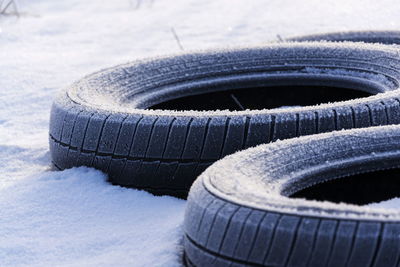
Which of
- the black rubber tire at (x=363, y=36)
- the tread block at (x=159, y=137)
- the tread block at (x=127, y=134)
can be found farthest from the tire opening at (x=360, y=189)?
the black rubber tire at (x=363, y=36)

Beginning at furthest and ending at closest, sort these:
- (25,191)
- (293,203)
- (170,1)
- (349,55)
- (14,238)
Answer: (170,1), (349,55), (25,191), (14,238), (293,203)

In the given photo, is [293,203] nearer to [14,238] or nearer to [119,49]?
[14,238]

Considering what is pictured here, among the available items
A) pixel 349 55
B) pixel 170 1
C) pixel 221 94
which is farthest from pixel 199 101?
pixel 170 1

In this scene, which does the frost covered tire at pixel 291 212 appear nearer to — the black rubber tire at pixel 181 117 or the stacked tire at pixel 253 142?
the stacked tire at pixel 253 142

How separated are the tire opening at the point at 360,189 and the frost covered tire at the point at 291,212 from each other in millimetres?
30

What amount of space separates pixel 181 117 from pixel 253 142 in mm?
332

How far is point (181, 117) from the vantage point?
10.5 feet

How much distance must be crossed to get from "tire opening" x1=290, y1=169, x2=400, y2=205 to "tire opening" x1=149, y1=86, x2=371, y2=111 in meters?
1.63

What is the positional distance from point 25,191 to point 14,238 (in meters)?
0.50

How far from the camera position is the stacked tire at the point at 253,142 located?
2.01 meters

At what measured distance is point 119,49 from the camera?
279 inches

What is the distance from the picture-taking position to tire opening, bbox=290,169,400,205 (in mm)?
2668

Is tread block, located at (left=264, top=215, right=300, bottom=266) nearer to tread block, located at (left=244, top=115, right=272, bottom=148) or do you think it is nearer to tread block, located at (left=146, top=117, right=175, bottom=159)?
tread block, located at (left=244, top=115, right=272, bottom=148)

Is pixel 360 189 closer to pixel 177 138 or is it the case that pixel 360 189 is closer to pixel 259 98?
pixel 177 138
